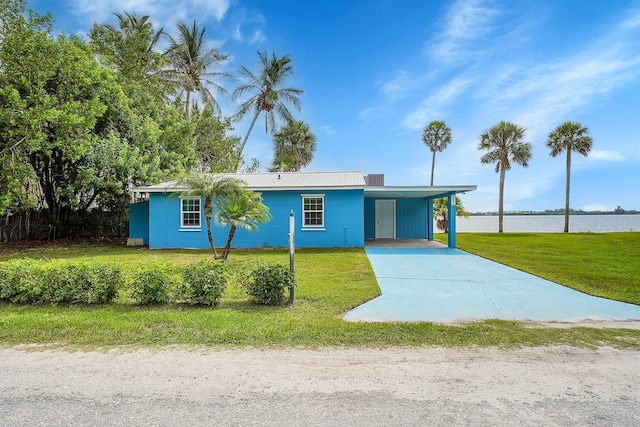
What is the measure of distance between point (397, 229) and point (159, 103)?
15871 mm

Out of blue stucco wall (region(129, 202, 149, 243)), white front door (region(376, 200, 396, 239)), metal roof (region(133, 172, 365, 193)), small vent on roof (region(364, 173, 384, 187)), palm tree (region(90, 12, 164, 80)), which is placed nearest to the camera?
metal roof (region(133, 172, 365, 193))

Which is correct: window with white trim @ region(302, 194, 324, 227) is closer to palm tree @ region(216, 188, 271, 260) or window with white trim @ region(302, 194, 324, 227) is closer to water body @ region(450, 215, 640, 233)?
palm tree @ region(216, 188, 271, 260)

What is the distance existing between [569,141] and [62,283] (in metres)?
34.9

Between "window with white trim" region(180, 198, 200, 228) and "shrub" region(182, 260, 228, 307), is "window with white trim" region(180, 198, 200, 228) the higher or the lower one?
the higher one

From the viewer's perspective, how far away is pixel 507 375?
3.13 m

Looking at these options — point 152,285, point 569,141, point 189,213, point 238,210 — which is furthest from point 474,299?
point 569,141

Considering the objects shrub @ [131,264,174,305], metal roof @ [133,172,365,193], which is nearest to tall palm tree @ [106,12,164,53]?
metal roof @ [133,172,365,193]

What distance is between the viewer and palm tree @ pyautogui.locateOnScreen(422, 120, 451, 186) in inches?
1319

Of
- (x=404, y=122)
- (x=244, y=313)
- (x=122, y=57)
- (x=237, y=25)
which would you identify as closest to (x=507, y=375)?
(x=244, y=313)

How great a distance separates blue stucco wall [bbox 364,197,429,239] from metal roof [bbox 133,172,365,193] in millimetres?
2380

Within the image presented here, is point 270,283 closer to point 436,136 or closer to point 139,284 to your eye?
point 139,284

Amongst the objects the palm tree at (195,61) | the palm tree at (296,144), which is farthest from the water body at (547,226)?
the palm tree at (195,61)

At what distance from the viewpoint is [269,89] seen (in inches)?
967

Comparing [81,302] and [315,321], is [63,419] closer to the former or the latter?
[315,321]
